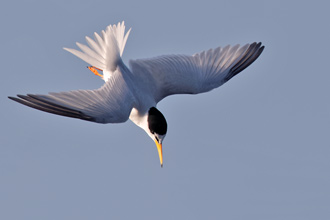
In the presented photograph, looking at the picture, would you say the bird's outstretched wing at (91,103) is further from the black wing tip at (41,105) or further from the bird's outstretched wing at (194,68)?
the bird's outstretched wing at (194,68)

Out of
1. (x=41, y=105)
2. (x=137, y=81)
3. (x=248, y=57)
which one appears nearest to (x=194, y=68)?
(x=248, y=57)

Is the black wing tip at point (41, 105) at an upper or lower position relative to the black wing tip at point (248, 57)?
lower

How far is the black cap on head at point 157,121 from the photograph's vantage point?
10.0 metres

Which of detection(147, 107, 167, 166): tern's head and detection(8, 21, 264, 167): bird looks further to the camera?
detection(147, 107, 167, 166): tern's head

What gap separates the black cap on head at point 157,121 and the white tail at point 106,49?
91cm

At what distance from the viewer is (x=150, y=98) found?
10.3m

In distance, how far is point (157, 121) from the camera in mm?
10047

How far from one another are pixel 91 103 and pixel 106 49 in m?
1.39

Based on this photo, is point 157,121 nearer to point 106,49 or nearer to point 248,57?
point 106,49

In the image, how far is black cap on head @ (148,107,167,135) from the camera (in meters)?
10.0

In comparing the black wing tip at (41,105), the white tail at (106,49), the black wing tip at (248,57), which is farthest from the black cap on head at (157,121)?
the black wing tip at (248,57)

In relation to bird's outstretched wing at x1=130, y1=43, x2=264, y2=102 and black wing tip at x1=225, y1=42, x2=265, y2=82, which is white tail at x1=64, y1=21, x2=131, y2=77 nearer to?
bird's outstretched wing at x1=130, y1=43, x2=264, y2=102

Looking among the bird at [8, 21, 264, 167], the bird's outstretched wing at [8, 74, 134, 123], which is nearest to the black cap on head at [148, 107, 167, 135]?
the bird at [8, 21, 264, 167]

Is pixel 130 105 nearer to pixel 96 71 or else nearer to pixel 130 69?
pixel 130 69
